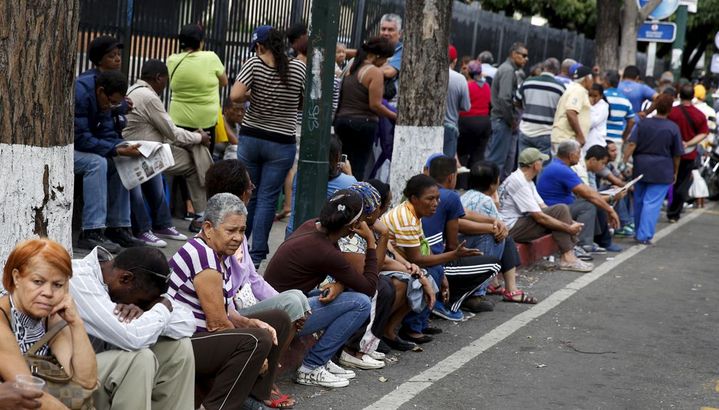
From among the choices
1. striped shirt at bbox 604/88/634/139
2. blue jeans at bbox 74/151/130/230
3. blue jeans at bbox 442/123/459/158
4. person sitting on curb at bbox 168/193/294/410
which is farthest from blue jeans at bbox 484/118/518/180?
person sitting on curb at bbox 168/193/294/410

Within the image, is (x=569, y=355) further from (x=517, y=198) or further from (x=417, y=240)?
(x=517, y=198)

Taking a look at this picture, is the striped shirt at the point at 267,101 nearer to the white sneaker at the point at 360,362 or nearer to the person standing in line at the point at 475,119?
the white sneaker at the point at 360,362

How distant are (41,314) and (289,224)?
4.42 meters

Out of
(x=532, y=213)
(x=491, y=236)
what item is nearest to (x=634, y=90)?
(x=532, y=213)

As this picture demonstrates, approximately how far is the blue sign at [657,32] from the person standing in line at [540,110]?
9.54 metres

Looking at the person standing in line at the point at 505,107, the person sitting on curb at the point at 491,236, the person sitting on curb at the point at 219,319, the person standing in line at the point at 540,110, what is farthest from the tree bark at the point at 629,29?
the person sitting on curb at the point at 219,319

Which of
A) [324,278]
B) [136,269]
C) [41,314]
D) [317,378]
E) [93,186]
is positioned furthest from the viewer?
[93,186]

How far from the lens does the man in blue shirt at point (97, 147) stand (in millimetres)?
8586

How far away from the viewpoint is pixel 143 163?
900 cm

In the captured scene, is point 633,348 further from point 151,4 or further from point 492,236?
point 151,4

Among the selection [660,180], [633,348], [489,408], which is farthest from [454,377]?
[660,180]

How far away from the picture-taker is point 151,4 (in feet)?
35.1

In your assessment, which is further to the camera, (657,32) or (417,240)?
(657,32)

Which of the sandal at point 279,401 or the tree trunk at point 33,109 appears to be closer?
the tree trunk at point 33,109
